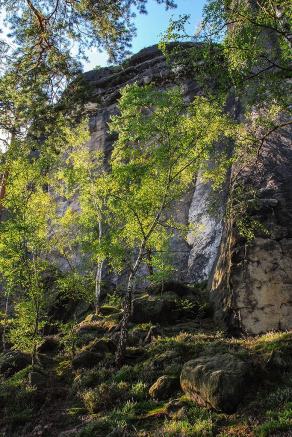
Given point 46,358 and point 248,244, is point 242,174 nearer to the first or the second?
point 248,244

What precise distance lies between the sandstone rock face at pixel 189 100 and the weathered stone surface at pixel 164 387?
8170 mm

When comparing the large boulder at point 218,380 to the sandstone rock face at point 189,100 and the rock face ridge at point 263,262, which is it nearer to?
the rock face ridge at point 263,262

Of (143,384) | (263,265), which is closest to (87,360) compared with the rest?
(143,384)

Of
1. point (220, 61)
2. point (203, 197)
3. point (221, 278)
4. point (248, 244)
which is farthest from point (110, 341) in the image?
point (203, 197)

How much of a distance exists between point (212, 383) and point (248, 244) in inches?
328

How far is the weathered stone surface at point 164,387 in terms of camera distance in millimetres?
12406

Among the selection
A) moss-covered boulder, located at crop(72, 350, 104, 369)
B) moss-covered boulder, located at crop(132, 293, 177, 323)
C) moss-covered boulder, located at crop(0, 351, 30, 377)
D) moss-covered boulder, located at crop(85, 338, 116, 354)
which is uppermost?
moss-covered boulder, located at crop(132, 293, 177, 323)

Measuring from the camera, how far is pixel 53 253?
3603 centimetres

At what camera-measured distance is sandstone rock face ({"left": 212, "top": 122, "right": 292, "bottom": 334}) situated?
16378mm

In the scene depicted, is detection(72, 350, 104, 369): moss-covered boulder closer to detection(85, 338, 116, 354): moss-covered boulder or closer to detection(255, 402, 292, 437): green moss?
detection(85, 338, 116, 354): moss-covered boulder

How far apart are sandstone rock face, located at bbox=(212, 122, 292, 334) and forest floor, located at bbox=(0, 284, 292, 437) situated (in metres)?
1.05

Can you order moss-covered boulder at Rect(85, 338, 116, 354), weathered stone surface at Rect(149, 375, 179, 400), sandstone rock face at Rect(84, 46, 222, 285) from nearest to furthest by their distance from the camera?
weathered stone surface at Rect(149, 375, 179, 400)
moss-covered boulder at Rect(85, 338, 116, 354)
sandstone rock face at Rect(84, 46, 222, 285)

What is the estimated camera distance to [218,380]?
10695 millimetres

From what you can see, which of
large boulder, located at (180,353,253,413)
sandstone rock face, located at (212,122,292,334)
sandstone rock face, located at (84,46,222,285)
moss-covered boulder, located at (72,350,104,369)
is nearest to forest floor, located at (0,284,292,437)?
moss-covered boulder, located at (72,350,104,369)
